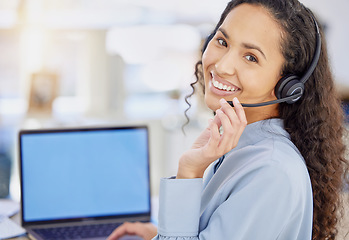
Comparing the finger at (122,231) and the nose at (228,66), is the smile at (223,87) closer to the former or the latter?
the nose at (228,66)

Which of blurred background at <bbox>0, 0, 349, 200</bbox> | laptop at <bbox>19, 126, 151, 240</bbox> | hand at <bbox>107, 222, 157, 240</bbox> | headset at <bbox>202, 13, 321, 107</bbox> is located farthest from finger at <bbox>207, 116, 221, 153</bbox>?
blurred background at <bbox>0, 0, 349, 200</bbox>

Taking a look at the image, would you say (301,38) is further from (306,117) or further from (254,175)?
(254,175)

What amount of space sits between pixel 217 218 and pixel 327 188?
1.06 feet

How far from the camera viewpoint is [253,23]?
0.98 metres

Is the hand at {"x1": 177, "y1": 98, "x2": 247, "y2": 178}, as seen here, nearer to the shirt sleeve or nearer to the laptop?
the shirt sleeve

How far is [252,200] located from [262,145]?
147mm

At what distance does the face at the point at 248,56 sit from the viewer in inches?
38.4

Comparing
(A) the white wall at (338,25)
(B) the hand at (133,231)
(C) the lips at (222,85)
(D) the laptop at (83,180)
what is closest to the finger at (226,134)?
(C) the lips at (222,85)

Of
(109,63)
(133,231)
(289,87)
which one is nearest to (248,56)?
(289,87)

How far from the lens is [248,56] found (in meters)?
1.00

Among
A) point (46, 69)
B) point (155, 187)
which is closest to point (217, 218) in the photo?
point (46, 69)

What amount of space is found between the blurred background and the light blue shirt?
1.59 meters

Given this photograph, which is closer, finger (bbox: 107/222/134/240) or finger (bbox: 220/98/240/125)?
finger (bbox: 220/98/240/125)

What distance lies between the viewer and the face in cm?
98
